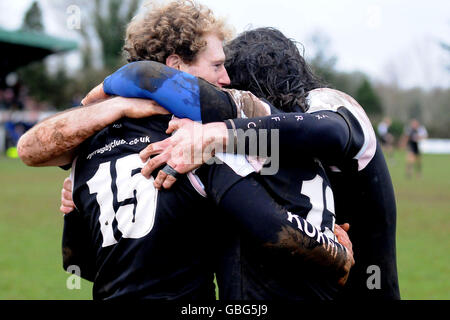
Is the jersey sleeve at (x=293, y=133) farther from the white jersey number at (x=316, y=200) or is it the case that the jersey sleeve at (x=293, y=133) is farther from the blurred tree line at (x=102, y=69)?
the blurred tree line at (x=102, y=69)

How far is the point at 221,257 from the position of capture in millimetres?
2289

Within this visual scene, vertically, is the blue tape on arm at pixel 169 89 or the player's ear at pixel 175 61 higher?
the player's ear at pixel 175 61

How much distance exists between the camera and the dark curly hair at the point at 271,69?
2.50 meters

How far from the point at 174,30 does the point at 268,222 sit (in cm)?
91

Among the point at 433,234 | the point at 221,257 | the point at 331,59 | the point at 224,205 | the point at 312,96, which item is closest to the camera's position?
the point at 224,205

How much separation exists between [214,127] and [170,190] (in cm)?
27

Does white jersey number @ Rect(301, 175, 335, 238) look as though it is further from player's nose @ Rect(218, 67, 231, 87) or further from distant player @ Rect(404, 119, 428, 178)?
distant player @ Rect(404, 119, 428, 178)

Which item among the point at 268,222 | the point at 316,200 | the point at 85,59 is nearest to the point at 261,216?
the point at 268,222

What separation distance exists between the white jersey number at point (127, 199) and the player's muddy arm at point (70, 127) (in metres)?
0.15

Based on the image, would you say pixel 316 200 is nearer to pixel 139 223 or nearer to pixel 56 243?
pixel 139 223

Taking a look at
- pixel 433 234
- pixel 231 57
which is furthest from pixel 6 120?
pixel 231 57

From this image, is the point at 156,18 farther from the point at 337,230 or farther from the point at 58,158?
the point at 337,230

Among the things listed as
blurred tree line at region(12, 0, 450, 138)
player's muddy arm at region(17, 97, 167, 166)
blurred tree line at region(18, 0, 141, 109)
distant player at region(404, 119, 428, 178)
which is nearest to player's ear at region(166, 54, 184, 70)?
player's muddy arm at region(17, 97, 167, 166)

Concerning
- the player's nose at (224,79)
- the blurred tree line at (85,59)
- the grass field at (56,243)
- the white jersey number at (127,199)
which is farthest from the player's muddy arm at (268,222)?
the blurred tree line at (85,59)
